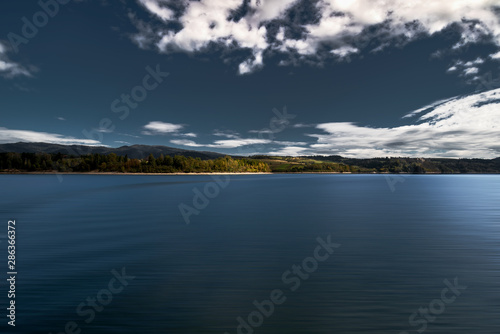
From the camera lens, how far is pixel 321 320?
42.4 ft

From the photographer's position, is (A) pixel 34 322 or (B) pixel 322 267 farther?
(B) pixel 322 267

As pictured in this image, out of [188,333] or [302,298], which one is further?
[302,298]

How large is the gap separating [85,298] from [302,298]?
12881 mm

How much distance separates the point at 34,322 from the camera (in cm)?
1275

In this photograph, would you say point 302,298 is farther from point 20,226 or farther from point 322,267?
point 20,226

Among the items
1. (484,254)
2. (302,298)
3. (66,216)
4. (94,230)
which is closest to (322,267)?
(302,298)

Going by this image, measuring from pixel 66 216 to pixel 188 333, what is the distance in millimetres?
44508

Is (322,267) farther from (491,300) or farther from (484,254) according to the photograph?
(484,254)

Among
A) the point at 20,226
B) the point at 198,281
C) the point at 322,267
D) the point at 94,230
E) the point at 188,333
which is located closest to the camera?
the point at 188,333

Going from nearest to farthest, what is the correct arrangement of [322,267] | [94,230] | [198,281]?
1. [198,281]
2. [322,267]
3. [94,230]

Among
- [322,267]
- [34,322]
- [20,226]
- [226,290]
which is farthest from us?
[20,226]

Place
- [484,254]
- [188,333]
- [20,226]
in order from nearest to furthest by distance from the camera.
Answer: [188,333] < [484,254] < [20,226]

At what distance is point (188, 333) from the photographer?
11.9m

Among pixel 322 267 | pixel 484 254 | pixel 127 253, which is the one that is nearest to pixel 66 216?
pixel 127 253
